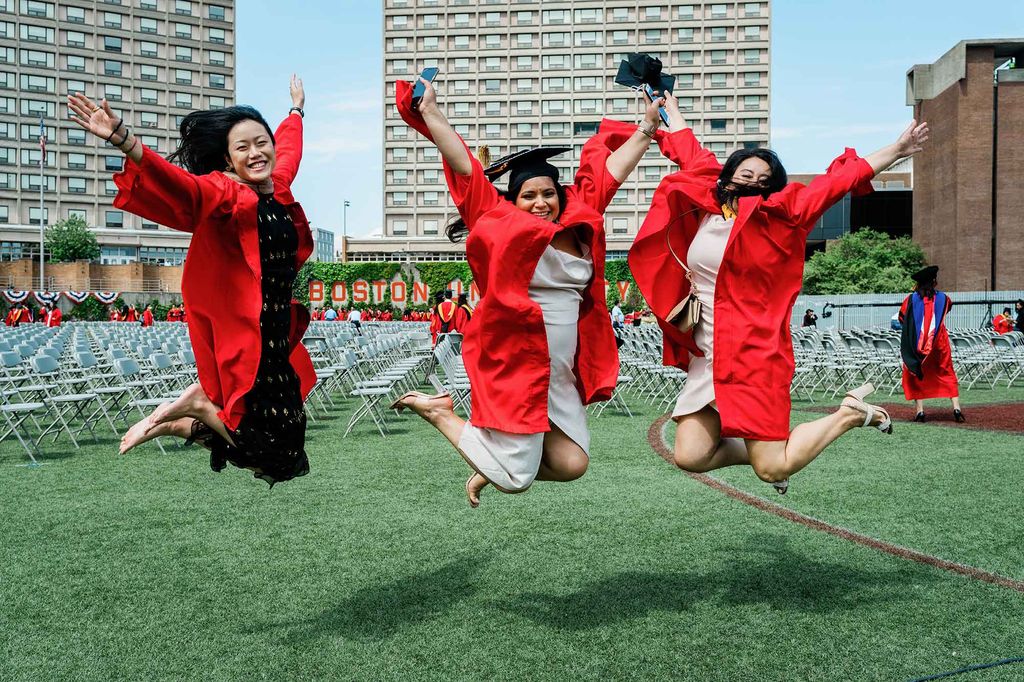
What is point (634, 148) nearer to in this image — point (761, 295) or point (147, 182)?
point (761, 295)

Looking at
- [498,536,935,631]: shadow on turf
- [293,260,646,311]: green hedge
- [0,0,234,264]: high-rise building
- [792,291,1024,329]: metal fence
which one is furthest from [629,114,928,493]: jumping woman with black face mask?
[0,0,234,264]: high-rise building

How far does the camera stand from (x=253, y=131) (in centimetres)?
383

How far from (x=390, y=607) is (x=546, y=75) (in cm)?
8393

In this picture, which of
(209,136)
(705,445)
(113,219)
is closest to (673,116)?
(705,445)

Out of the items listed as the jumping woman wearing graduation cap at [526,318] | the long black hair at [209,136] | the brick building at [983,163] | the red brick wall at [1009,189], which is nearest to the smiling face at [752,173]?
the jumping woman wearing graduation cap at [526,318]

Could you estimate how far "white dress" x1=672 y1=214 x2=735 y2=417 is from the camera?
409cm

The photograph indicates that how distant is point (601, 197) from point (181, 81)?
287 ft

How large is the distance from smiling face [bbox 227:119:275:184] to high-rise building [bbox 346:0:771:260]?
79.0 metres

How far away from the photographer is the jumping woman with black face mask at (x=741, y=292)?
3928 millimetres

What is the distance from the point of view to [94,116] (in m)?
3.24

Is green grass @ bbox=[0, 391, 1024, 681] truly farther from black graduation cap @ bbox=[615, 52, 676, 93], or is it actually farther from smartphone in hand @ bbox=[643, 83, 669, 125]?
black graduation cap @ bbox=[615, 52, 676, 93]

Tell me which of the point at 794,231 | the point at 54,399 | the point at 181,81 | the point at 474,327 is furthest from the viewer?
the point at 181,81

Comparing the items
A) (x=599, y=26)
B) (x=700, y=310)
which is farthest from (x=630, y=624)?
(x=599, y=26)

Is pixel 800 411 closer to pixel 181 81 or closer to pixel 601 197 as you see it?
pixel 601 197
